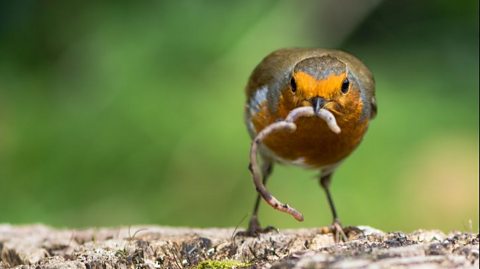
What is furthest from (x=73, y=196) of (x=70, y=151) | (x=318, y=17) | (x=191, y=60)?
(x=318, y=17)

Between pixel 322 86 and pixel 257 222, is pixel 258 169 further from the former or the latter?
pixel 257 222

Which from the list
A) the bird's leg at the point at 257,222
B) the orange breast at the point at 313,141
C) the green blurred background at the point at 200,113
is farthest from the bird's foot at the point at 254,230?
the green blurred background at the point at 200,113

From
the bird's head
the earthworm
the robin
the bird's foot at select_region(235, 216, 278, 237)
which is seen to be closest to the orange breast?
the robin

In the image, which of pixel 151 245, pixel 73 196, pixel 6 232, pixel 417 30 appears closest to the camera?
pixel 151 245

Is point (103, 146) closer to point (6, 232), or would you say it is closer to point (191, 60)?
point (191, 60)

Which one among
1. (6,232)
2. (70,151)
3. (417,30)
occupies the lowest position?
(6,232)

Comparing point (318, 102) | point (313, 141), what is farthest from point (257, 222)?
point (318, 102)

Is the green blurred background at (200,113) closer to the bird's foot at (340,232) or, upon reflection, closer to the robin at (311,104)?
the robin at (311,104)
